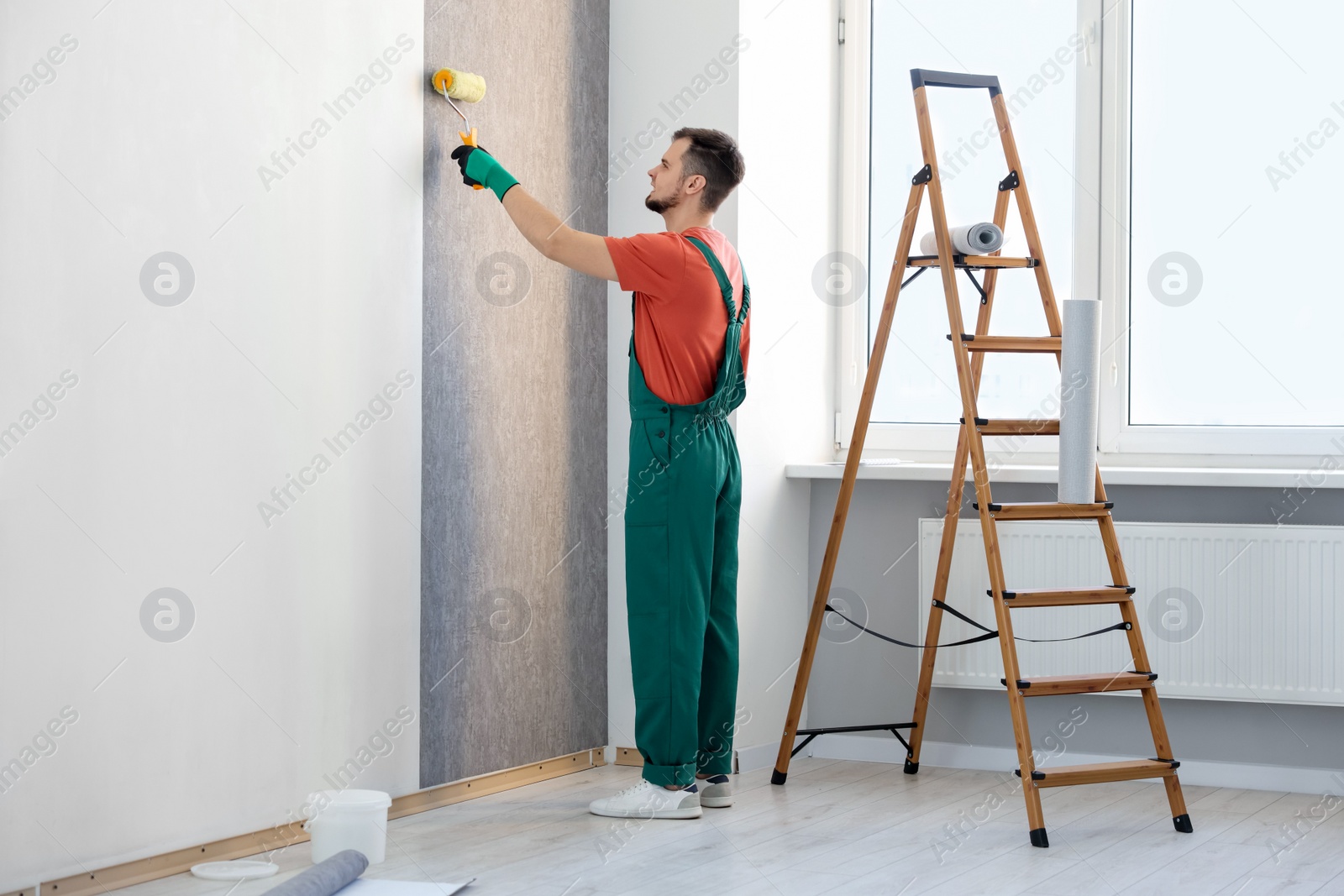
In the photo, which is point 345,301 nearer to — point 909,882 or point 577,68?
point 577,68

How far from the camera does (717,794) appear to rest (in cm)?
312

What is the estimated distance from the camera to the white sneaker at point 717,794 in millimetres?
3107

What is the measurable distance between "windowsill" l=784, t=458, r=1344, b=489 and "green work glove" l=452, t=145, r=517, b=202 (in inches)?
51.2

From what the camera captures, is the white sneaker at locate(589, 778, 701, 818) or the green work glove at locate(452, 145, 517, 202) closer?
the green work glove at locate(452, 145, 517, 202)

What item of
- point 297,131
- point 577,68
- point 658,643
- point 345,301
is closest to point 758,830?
point 658,643

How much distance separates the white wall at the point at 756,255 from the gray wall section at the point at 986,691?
0.14 metres

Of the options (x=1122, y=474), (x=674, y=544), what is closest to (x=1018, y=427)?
(x=1122, y=474)

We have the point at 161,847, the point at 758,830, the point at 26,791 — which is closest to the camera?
the point at 26,791

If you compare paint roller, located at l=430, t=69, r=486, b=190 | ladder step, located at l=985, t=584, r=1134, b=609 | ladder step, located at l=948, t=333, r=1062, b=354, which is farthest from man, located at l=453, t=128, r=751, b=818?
ladder step, located at l=985, t=584, r=1134, b=609

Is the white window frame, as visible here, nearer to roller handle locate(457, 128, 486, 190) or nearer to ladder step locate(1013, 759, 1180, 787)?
ladder step locate(1013, 759, 1180, 787)

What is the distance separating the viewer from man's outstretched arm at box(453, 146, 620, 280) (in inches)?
109

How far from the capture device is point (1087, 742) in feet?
11.6

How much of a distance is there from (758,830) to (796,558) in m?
1.06

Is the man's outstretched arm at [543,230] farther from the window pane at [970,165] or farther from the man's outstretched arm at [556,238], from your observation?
the window pane at [970,165]
